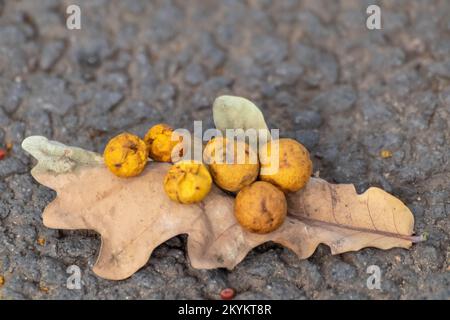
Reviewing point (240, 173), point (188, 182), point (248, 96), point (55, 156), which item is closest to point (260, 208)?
point (240, 173)

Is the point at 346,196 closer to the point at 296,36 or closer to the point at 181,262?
the point at 181,262

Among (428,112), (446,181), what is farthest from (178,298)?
(428,112)

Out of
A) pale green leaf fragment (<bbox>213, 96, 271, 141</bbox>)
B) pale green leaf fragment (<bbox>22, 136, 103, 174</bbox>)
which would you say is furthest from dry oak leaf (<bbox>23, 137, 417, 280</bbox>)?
pale green leaf fragment (<bbox>213, 96, 271, 141</bbox>)

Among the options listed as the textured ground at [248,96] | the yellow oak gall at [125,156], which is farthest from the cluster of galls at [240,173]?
the textured ground at [248,96]

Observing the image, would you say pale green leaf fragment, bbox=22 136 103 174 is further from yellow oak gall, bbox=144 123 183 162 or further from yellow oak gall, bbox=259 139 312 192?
yellow oak gall, bbox=259 139 312 192

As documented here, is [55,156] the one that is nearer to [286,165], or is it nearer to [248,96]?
[286,165]

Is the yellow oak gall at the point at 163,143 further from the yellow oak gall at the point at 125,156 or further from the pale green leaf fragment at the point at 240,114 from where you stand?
the pale green leaf fragment at the point at 240,114
